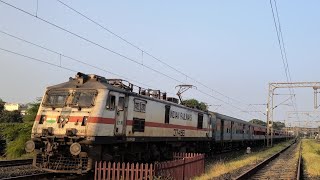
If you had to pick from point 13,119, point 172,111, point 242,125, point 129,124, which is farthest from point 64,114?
point 13,119

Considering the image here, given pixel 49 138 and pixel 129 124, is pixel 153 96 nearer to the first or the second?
pixel 129 124

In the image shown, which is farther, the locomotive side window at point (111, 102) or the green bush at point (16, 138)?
the green bush at point (16, 138)

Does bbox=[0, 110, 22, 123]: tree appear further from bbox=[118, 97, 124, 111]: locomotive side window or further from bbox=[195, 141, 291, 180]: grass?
bbox=[118, 97, 124, 111]: locomotive side window

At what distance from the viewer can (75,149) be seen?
46.9 ft

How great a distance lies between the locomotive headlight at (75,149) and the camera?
14.2 meters

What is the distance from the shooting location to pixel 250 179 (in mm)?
17406

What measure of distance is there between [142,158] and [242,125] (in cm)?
2937

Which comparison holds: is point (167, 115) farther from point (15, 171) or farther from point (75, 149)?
point (15, 171)

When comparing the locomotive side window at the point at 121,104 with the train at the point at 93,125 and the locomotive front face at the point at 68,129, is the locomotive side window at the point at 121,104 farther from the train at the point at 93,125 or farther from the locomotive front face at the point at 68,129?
the locomotive front face at the point at 68,129

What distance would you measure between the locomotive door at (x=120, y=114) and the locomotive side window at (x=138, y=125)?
880mm

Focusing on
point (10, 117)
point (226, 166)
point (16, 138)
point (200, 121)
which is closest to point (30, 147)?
point (226, 166)

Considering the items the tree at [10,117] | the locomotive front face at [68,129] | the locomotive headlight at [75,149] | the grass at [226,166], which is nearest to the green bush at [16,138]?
the grass at [226,166]

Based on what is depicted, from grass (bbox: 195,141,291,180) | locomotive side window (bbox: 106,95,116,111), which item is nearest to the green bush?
grass (bbox: 195,141,291,180)

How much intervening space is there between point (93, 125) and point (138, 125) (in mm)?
3463
